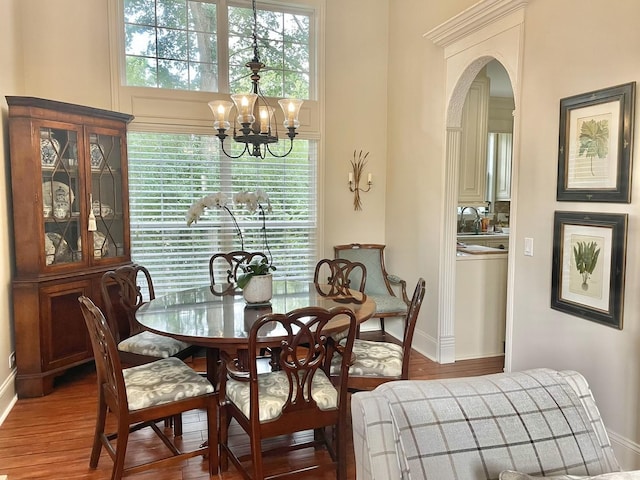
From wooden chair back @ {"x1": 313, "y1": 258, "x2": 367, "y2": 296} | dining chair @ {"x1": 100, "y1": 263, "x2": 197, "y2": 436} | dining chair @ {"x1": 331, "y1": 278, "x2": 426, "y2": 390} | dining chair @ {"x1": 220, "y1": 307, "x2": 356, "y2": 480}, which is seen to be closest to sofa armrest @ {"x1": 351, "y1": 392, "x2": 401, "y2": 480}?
dining chair @ {"x1": 220, "y1": 307, "x2": 356, "y2": 480}

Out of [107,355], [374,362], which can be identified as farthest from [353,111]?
[107,355]

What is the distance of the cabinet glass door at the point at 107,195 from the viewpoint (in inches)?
153

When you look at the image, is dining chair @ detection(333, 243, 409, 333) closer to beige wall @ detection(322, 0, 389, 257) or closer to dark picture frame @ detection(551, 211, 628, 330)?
beige wall @ detection(322, 0, 389, 257)

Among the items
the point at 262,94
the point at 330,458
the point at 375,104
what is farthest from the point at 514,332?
the point at 262,94

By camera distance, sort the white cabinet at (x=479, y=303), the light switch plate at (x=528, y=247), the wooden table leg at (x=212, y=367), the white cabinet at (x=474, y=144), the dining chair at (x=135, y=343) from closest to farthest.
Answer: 1. the wooden table leg at (x=212, y=367)
2. the dining chair at (x=135, y=343)
3. the light switch plate at (x=528, y=247)
4. the white cabinet at (x=479, y=303)
5. the white cabinet at (x=474, y=144)

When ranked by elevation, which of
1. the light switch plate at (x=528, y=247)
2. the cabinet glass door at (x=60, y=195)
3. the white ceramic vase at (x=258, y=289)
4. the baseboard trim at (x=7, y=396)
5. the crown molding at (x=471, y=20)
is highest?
the crown molding at (x=471, y=20)

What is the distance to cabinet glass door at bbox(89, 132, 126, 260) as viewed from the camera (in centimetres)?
388

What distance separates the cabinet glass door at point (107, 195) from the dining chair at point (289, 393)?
2.11 metres

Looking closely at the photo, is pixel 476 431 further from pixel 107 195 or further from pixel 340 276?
pixel 107 195

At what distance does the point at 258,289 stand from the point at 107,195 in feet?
6.62

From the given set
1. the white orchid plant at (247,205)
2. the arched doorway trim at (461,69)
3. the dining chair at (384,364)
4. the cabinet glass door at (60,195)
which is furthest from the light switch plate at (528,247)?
the cabinet glass door at (60,195)

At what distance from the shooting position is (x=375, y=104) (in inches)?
196

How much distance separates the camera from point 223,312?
276 cm

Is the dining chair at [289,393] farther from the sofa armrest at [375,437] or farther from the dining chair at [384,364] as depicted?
the sofa armrest at [375,437]
